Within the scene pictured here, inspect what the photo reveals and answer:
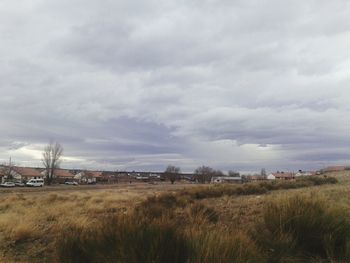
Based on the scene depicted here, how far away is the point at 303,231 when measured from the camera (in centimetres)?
737

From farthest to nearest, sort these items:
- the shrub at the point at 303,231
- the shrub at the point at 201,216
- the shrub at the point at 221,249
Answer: the shrub at the point at 201,216, the shrub at the point at 303,231, the shrub at the point at 221,249

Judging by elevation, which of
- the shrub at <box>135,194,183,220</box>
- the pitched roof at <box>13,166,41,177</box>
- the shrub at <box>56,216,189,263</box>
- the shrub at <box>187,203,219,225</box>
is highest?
the pitched roof at <box>13,166,41,177</box>

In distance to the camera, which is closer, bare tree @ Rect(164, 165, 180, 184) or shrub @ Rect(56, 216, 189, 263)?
shrub @ Rect(56, 216, 189, 263)

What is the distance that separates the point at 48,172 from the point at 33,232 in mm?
108194

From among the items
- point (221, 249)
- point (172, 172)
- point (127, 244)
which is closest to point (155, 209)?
point (127, 244)

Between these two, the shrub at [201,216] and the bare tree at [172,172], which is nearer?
the shrub at [201,216]

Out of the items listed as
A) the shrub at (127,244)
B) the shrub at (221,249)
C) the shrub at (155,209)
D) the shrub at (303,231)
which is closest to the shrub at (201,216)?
the shrub at (155,209)

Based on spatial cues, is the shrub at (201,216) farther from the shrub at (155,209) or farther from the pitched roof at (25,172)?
the pitched roof at (25,172)

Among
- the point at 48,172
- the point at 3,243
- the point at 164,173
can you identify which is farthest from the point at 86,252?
the point at 164,173

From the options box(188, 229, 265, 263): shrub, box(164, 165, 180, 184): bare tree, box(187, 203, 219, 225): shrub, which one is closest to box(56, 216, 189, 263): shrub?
box(188, 229, 265, 263): shrub

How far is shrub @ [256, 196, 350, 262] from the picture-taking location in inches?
264

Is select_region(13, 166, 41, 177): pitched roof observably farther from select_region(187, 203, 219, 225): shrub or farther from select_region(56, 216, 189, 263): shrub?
select_region(56, 216, 189, 263): shrub

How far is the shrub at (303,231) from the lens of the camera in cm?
671

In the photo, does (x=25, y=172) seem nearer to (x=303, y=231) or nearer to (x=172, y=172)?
(x=172, y=172)
